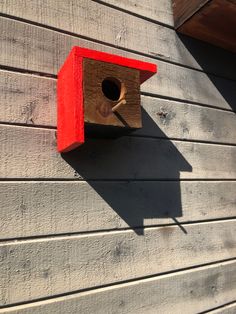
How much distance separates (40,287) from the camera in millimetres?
1179

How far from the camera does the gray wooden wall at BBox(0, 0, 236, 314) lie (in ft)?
3.95

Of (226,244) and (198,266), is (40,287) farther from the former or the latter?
(226,244)

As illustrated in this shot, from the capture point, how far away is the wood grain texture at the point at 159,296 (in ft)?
4.00

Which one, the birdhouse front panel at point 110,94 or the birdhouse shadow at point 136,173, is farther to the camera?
the birdhouse shadow at point 136,173

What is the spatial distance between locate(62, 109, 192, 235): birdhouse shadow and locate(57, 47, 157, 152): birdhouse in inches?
4.1

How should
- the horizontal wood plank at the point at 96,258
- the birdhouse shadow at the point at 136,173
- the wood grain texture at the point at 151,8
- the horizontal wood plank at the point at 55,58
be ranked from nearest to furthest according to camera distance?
the horizontal wood plank at the point at 96,258 < the horizontal wood plank at the point at 55,58 < the birdhouse shadow at the point at 136,173 < the wood grain texture at the point at 151,8

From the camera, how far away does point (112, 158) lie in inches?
56.4

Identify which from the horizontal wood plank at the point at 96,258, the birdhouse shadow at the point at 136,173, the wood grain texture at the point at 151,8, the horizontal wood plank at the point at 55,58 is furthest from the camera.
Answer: the wood grain texture at the point at 151,8

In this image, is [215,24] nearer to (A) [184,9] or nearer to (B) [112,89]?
(A) [184,9]

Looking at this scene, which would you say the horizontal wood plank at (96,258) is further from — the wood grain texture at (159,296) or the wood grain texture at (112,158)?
the wood grain texture at (112,158)

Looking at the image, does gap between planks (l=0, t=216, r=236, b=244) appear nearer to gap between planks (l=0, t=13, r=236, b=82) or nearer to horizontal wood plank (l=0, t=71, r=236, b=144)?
horizontal wood plank (l=0, t=71, r=236, b=144)

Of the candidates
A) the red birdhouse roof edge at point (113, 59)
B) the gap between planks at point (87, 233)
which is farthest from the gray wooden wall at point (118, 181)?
the red birdhouse roof edge at point (113, 59)

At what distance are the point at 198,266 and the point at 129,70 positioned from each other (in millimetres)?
889

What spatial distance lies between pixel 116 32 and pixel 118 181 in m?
0.61
